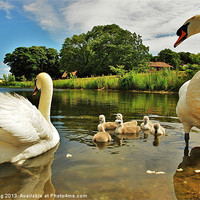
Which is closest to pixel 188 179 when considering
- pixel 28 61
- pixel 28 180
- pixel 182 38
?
pixel 28 180

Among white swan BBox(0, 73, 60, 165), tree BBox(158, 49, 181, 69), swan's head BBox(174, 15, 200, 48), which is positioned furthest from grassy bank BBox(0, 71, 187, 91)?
tree BBox(158, 49, 181, 69)

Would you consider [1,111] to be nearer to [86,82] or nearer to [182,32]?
[182,32]

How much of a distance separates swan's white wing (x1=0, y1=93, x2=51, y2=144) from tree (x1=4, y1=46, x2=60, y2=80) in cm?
5263

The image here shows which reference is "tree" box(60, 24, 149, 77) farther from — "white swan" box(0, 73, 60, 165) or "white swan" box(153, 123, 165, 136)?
"white swan" box(0, 73, 60, 165)

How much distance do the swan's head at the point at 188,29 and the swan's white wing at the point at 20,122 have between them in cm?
268

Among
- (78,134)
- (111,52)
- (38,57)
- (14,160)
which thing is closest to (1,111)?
(14,160)

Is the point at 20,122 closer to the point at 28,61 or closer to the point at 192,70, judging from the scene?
the point at 192,70

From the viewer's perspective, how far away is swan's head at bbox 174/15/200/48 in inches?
140

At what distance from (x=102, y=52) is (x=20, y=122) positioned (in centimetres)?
4285

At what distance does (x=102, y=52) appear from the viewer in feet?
145

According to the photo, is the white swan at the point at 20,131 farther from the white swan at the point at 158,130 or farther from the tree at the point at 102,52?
the tree at the point at 102,52

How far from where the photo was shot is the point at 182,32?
12.0 feet

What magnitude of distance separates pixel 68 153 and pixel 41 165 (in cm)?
57

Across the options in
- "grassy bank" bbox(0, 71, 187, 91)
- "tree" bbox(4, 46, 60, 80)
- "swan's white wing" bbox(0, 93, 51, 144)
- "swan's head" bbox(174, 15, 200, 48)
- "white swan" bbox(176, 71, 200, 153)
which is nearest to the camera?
"swan's white wing" bbox(0, 93, 51, 144)
